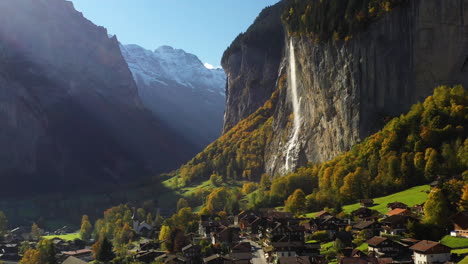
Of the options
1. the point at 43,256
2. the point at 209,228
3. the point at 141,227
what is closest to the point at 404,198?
the point at 209,228

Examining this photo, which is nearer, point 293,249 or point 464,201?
point 464,201

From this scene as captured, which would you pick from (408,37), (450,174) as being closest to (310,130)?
(408,37)

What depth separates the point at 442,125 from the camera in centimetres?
9869

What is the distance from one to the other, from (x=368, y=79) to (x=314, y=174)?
2551 centimetres

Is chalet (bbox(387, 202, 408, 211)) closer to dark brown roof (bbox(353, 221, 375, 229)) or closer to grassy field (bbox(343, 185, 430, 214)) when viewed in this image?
grassy field (bbox(343, 185, 430, 214))

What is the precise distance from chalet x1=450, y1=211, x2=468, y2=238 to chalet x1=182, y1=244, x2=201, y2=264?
3670 cm

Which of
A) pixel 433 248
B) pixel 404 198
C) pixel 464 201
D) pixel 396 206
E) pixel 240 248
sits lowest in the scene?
pixel 240 248

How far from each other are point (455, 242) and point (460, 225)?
7.87ft

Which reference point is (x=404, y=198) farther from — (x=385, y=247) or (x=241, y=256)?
(x=241, y=256)

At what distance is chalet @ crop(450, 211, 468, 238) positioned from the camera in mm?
59281

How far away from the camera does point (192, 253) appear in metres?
80.1

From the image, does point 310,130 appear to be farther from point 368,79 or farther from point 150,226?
point 150,226

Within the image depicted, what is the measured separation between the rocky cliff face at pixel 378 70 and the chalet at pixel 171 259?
5513cm

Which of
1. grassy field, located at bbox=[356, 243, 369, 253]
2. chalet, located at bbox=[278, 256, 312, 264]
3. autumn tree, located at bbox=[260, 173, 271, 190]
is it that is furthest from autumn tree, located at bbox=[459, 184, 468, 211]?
autumn tree, located at bbox=[260, 173, 271, 190]
